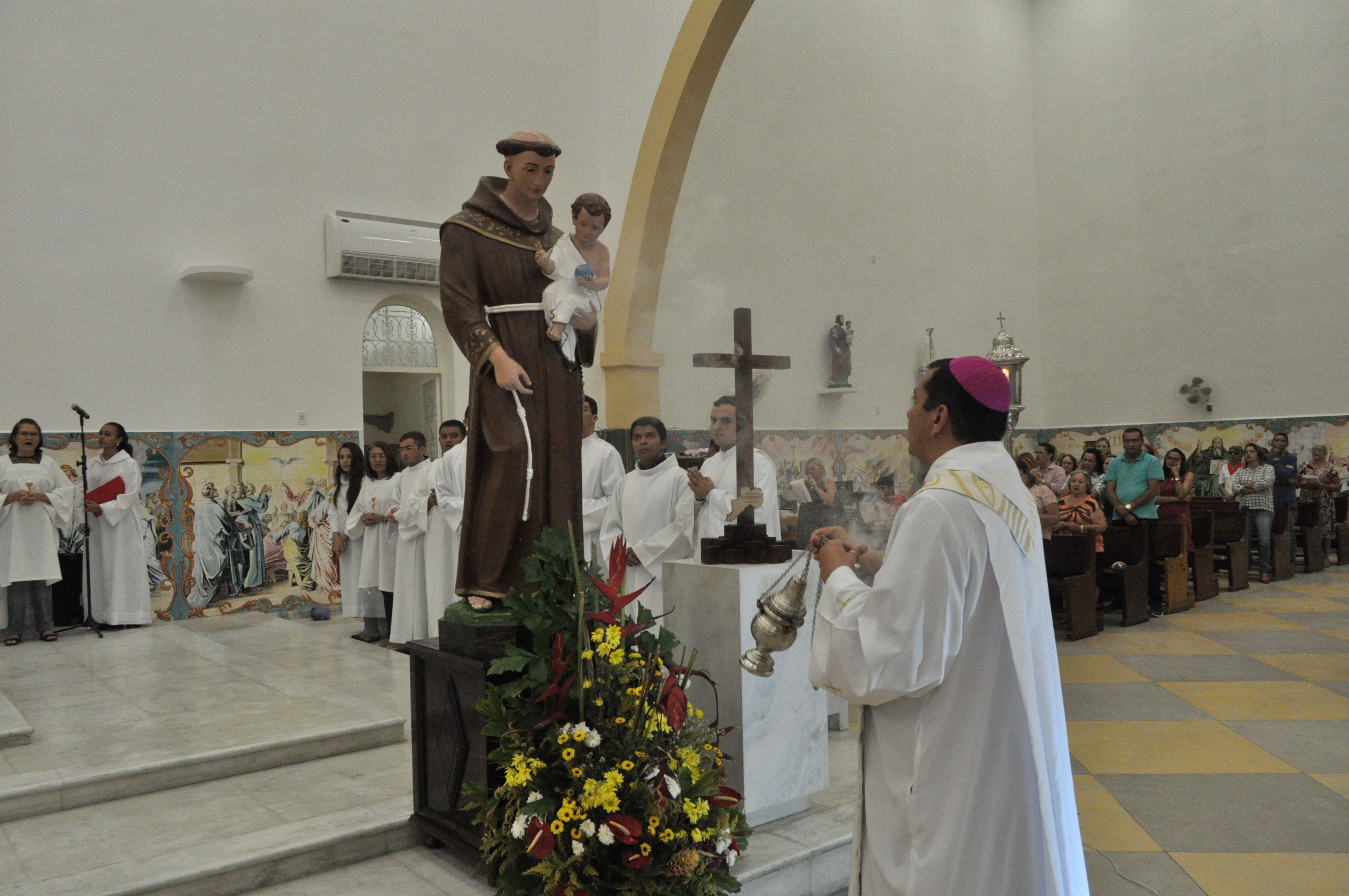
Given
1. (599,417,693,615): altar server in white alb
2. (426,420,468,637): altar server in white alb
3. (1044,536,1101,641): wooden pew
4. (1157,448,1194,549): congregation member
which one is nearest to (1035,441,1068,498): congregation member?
(1044,536,1101,641): wooden pew

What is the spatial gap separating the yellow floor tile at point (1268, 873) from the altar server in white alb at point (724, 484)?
2.06 meters

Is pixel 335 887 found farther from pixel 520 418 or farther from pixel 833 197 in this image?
pixel 833 197

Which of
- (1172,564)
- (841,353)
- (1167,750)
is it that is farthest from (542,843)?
(1172,564)

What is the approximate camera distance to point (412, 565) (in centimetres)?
709

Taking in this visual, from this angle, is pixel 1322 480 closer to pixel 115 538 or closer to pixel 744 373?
pixel 744 373

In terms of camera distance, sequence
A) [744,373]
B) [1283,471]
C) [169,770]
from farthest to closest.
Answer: [1283,471]
[169,770]
[744,373]

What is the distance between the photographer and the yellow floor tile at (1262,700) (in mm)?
5398

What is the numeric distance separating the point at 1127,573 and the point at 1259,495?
2907 mm

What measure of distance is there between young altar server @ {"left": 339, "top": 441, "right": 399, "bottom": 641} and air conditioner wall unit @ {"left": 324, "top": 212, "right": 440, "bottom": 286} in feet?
6.40

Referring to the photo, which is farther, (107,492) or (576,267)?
(107,492)

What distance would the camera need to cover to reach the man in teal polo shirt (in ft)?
29.0

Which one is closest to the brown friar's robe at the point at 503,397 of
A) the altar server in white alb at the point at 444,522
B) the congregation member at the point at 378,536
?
the altar server in white alb at the point at 444,522

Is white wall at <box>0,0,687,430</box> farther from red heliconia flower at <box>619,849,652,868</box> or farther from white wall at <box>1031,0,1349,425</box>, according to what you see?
red heliconia flower at <box>619,849,652,868</box>

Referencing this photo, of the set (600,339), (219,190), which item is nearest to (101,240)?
(219,190)
